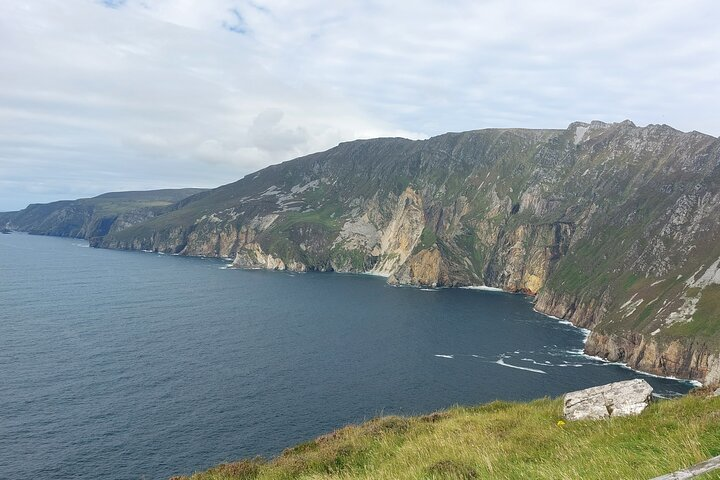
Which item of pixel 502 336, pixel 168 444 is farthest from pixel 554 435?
pixel 502 336

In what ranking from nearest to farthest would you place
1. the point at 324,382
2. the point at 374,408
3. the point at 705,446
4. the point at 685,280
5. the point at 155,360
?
1. the point at 705,446
2. the point at 374,408
3. the point at 324,382
4. the point at 155,360
5. the point at 685,280

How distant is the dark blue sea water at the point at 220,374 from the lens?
242 feet

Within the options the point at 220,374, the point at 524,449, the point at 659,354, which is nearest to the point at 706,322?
the point at 659,354

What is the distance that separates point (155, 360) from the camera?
11281 cm

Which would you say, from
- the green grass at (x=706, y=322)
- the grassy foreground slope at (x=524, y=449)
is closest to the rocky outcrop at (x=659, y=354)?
the green grass at (x=706, y=322)

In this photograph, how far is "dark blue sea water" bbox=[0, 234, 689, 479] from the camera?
242 ft

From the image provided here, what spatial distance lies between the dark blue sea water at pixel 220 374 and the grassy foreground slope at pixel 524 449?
5375 centimetres

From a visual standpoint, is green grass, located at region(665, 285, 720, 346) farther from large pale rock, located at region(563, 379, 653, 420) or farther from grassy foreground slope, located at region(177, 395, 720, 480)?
grassy foreground slope, located at region(177, 395, 720, 480)

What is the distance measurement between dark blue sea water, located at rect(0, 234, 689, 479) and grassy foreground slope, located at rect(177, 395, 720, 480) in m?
53.8

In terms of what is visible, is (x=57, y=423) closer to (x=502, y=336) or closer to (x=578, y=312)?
(x=502, y=336)

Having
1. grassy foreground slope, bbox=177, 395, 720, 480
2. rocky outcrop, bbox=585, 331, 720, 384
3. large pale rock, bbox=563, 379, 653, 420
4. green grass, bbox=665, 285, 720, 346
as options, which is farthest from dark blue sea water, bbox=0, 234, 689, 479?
large pale rock, bbox=563, 379, 653, 420

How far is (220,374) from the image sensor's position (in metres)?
106

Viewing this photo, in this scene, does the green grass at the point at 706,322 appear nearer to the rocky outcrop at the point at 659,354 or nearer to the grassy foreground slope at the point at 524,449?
the rocky outcrop at the point at 659,354

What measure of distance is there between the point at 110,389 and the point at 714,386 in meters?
99.3
